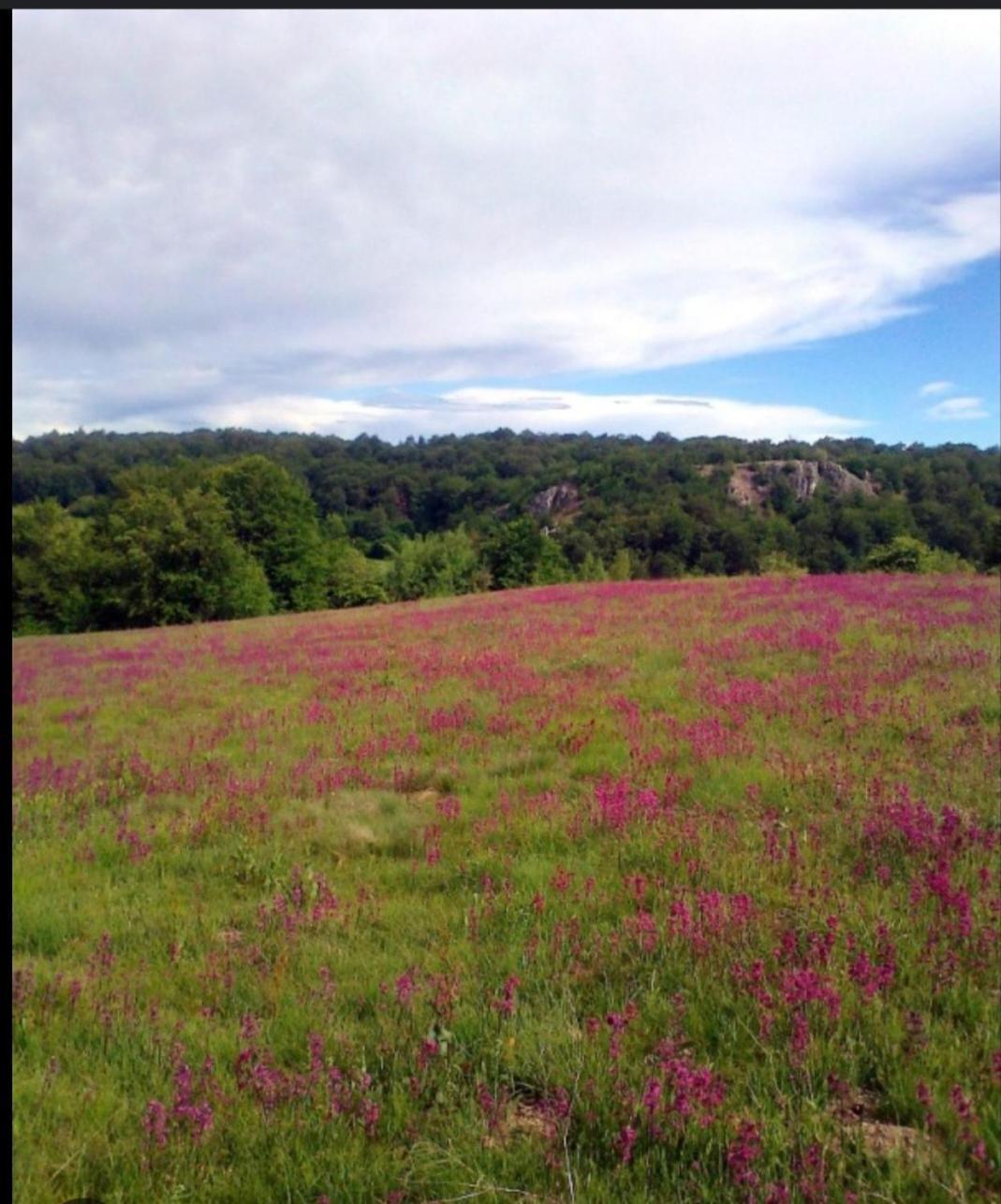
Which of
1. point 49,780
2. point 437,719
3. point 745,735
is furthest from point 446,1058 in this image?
point 49,780

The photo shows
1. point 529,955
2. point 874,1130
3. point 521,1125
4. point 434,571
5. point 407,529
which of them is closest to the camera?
point 874,1130

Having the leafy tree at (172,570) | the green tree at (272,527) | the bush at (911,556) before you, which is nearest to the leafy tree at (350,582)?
the green tree at (272,527)

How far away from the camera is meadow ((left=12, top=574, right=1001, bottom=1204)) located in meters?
2.79

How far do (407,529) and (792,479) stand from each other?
57712 mm

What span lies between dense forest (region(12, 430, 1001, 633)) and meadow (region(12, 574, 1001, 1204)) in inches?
589

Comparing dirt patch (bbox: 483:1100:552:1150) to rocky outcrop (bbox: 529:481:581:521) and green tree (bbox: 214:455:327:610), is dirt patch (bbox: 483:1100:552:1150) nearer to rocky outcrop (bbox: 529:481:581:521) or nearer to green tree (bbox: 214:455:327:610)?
green tree (bbox: 214:455:327:610)

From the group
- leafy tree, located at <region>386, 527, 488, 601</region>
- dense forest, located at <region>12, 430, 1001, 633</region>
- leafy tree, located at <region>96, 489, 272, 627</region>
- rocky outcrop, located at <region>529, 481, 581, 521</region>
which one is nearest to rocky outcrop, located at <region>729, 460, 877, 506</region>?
dense forest, located at <region>12, 430, 1001, 633</region>

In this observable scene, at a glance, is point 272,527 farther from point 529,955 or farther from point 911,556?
point 529,955

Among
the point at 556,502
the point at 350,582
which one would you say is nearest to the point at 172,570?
the point at 350,582

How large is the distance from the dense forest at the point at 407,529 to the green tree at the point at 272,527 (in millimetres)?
120

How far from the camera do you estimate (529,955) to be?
4.14m

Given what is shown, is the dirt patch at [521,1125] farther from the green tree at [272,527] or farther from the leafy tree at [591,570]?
the leafy tree at [591,570]

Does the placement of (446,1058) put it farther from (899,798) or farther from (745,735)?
(745,735)

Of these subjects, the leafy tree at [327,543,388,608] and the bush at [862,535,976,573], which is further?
the leafy tree at [327,543,388,608]
